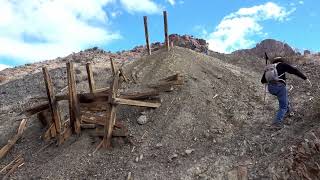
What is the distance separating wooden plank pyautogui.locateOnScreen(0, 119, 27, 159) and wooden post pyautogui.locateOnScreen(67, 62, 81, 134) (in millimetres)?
1748

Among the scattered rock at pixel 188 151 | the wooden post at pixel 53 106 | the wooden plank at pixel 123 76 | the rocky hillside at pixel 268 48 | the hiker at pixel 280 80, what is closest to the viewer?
the scattered rock at pixel 188 151

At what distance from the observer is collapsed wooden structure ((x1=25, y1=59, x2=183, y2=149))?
1177cm

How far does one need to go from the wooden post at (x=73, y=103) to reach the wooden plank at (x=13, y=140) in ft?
5.73

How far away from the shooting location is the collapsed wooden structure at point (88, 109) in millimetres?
11766

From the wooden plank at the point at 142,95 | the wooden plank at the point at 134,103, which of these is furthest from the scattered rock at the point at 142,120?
the wooden plank at the point at 142,95

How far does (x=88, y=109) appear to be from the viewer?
12938mm

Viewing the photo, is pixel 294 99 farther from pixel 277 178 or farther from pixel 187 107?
pixel 277 178

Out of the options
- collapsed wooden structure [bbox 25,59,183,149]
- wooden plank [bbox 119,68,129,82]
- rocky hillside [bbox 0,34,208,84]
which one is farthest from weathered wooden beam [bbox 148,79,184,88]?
rocky hillside [bbox 0,34,208,84]

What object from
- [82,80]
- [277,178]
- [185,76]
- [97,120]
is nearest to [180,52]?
[185,76]

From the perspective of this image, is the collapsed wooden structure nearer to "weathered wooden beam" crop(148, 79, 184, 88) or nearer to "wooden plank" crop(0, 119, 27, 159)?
"weathered wooden beam" crop(148, 79, 184, 88)


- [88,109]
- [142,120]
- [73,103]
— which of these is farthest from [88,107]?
[142,120]

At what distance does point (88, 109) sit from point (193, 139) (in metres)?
3.03

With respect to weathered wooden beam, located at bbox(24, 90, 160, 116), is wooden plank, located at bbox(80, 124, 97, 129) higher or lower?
lower

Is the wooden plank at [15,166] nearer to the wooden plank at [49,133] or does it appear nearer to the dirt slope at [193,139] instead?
the dirt slope at [193,139]
